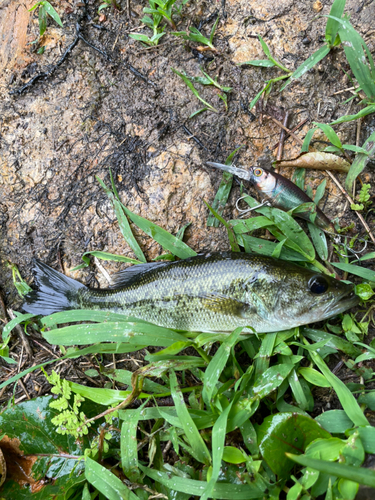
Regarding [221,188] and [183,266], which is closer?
[183,266]

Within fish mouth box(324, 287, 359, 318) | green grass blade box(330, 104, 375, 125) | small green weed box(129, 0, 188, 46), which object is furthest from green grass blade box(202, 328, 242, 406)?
small green weed box(129, 0, 188, 46)

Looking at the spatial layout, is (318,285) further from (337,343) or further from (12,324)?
(12,324)

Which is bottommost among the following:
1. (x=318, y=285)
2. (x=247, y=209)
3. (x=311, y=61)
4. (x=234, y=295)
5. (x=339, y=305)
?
(x=339, y=305)

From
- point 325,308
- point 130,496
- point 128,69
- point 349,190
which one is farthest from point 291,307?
point 128,69

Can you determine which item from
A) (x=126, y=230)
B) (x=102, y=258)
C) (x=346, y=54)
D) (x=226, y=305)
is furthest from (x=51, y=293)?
(x=346, y=54)

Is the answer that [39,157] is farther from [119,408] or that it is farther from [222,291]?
[119,408]

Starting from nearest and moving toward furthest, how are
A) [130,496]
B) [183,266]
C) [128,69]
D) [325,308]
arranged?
[130,496] < [325,308] < [183,266] < [128,69]

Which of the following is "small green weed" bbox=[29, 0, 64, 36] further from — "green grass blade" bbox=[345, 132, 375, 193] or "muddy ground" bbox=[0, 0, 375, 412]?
"green grass blade" bbox=[345, 132, 375, 193]
